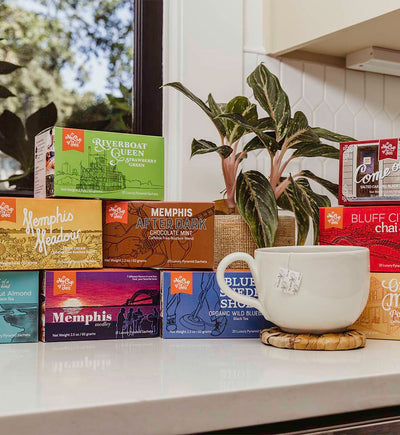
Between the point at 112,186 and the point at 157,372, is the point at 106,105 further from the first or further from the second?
the point at 157,372

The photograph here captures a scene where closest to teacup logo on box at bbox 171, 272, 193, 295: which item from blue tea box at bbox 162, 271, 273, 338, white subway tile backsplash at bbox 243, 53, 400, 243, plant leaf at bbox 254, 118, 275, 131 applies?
blue tea box at bbox 162, 271, 273, 338

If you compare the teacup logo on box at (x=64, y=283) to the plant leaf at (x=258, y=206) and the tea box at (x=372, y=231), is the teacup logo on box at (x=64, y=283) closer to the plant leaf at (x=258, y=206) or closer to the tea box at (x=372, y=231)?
the plant leaf at (x=258, y=206)

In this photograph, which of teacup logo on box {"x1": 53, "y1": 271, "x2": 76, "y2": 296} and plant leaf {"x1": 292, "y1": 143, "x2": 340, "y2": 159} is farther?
plant leaf {"x1": 292, "y1": 143, "x2": 340, "y2": 159}

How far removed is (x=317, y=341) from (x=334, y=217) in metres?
0.22

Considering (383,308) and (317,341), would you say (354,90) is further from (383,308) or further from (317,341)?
(317,341)

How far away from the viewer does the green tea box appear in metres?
0.97

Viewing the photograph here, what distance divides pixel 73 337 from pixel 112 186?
0.83 ft

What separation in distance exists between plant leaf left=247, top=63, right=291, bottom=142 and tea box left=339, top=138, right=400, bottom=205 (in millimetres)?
171

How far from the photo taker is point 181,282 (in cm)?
99

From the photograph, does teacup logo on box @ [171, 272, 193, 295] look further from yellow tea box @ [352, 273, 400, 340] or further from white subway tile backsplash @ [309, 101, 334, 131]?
white subway tile backsplash @ [309, 101, 334, 131]

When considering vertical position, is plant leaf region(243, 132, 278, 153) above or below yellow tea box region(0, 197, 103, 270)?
above

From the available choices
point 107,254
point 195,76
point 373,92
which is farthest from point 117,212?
point 373,92

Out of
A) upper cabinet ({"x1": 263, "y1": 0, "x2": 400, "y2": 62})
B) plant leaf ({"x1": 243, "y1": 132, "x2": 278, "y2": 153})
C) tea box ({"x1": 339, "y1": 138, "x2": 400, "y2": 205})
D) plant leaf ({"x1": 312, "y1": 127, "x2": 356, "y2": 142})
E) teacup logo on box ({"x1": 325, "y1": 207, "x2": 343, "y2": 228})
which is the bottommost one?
teacup logo on box ({"x1": 325, "y1": 207, "x2": 343, "y2": 228})

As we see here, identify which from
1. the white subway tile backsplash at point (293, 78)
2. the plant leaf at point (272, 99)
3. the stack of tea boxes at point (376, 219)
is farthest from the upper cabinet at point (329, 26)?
the stack of tea boxes at point (376, 219)
